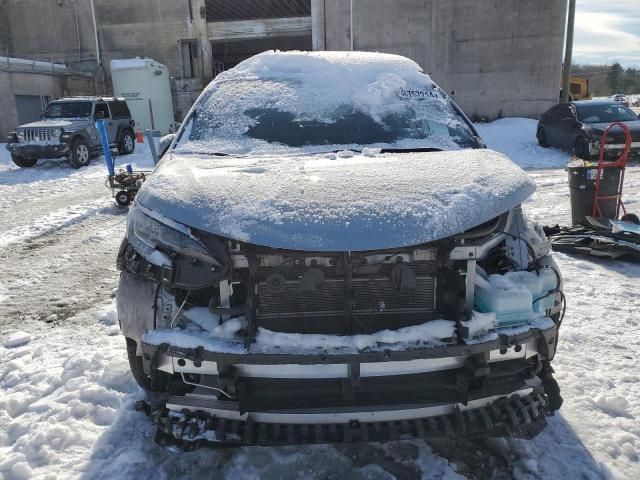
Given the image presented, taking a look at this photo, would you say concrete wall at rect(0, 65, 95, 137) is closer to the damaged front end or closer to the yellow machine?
the damaged front end

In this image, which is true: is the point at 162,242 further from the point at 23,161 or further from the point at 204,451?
the point at 23,161

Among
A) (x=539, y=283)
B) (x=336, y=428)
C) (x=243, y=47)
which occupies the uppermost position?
(x=243, y=47)

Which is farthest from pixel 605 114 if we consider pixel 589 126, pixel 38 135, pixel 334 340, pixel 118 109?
pixel 38 135

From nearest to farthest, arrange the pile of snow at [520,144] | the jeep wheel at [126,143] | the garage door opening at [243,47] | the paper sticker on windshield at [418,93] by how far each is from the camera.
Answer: the paper sticker on windshield at [418,93], the pile of snow at [520,144], the jeep wheel at [126,143], the garage door opening at [243,47]

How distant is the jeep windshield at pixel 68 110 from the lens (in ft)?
48.0

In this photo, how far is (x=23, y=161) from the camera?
46.1ft

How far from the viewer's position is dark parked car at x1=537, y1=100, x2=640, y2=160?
1230 cm

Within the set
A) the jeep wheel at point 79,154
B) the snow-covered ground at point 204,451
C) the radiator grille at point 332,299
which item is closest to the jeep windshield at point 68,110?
the jeep wheel at point 79,154

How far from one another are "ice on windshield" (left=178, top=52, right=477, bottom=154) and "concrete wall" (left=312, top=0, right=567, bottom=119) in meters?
19.9

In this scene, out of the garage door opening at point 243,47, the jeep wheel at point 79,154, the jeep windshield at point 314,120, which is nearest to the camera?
the jeep windshield at point 314,120

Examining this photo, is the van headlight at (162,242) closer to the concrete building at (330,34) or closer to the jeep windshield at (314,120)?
the jeep windshield at (314,120)

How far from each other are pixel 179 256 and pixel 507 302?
60.8 inches

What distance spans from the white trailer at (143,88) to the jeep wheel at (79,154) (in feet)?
23.5

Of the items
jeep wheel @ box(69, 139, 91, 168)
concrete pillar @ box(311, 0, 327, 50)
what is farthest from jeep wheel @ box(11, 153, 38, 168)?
concrete pillar @ box(311, 0, 327, 50)
